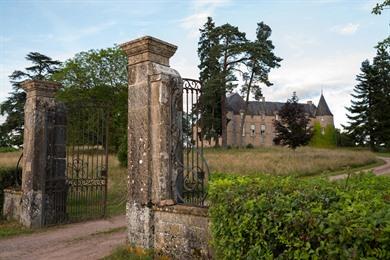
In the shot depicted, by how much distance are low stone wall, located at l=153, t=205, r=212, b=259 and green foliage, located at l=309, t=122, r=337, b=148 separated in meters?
54.2

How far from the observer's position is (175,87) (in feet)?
19.7

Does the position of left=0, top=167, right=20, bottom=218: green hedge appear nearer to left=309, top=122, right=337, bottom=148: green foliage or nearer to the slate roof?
left=309, top=122, right=337, bottom=148: green foliage

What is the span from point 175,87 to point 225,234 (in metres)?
2.99

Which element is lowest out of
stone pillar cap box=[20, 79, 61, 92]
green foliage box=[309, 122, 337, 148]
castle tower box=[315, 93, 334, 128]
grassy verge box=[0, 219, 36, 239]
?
grassy verge box=[0, 219, 36, 239]

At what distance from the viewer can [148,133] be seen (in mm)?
5949

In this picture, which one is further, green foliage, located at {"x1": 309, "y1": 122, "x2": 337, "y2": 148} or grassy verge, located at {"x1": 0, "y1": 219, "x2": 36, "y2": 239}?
green foliage, located at {"x1": 309, "y1": 122, "x2": 337, "y2": 148}

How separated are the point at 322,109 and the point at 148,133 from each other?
64.6 metres

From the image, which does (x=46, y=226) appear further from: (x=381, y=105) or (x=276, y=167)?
(x=381, y=105)

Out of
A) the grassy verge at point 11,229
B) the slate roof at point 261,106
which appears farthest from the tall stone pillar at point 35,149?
the slate roof at point 261,106

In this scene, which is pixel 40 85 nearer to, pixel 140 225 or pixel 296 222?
pixel 140 225

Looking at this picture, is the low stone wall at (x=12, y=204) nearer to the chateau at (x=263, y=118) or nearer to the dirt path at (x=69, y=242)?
the dirt path at (x=69, y=242)

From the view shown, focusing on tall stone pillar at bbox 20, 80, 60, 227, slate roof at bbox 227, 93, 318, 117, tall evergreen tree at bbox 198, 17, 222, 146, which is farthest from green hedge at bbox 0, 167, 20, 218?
slate roof at bbox 227, 93, 318, 117

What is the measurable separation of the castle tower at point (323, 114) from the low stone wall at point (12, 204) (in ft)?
190

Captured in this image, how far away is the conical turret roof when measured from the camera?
6475cm
